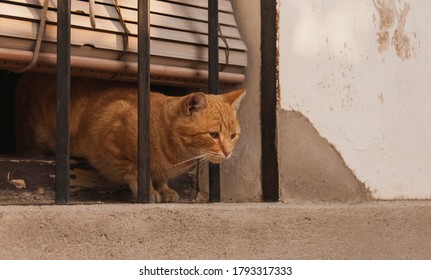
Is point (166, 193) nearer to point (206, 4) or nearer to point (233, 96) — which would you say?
point (233, 96)

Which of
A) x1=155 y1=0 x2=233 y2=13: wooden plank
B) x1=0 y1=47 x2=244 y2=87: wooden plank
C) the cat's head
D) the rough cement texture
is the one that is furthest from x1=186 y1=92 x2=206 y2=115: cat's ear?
x1=155 y1=0 x2=233 y2=13: wooden plank

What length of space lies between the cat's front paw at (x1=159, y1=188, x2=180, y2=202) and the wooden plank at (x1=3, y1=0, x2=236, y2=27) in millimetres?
777

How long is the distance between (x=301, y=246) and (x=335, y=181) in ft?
1.61

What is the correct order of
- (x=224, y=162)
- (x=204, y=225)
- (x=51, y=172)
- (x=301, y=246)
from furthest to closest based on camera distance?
(x=224, y=162), (x=51, y=172), (x=301, y=246), (x=204, y=225)

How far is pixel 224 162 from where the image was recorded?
3.41m

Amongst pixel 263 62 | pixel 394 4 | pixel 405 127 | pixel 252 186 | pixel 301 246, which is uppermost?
pixel 394 4

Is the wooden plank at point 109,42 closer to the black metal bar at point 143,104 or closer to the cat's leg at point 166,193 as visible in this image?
the black metal bar at point 143,104

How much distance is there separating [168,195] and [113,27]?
82 cm

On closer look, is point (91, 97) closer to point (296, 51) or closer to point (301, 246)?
point (296, 51)

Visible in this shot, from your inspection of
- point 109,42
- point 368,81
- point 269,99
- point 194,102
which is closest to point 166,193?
point 194,102

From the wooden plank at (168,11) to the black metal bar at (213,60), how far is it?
0.23 meters

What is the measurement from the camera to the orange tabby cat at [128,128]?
316cm

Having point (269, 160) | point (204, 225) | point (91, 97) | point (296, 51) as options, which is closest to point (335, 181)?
point (269, 160)

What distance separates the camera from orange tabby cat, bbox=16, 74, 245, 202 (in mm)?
3160
